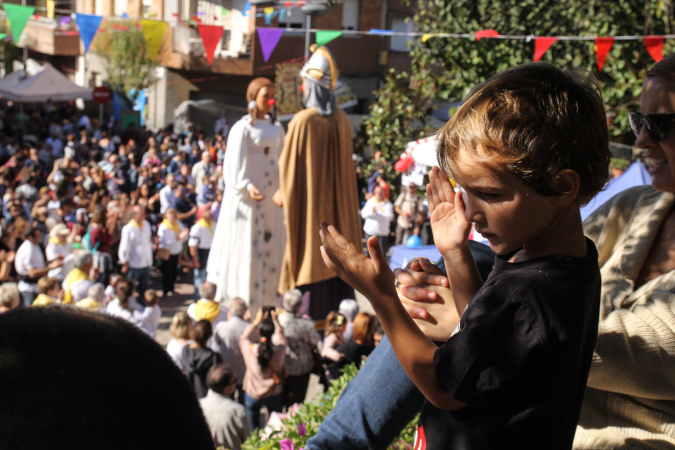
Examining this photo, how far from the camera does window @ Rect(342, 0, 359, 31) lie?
2166 cm

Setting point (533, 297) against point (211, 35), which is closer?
point (533, 297)

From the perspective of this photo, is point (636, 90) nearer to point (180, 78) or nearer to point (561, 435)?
point (561, 435)

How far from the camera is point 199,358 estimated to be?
Result: 16.8 ft

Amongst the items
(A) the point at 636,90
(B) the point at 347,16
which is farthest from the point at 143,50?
(A) the point at 636,90

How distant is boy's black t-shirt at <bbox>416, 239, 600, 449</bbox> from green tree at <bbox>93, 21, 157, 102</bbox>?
22423mm

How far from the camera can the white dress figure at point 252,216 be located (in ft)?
21.2

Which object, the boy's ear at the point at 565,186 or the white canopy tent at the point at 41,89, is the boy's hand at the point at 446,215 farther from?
the white canopy tent at the point at 41,89

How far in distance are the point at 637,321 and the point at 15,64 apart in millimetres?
30937

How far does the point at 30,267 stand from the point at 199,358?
305 centimetres

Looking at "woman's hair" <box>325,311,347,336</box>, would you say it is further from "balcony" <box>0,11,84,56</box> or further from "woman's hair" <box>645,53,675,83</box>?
"balcony" <box>0,11,84,56</box>

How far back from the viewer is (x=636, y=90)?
990cm

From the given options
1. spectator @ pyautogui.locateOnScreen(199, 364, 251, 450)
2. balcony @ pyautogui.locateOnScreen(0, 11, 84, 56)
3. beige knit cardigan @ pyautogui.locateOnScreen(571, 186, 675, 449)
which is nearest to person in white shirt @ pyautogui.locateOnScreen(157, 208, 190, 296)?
spectator @ pyautogui.locateOnScreen(199, 364, 251, 450)

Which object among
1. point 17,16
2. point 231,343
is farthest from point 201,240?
point 231,343

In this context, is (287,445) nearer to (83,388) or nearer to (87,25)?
(83,388)
